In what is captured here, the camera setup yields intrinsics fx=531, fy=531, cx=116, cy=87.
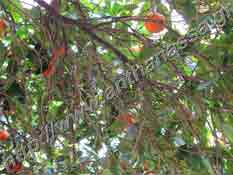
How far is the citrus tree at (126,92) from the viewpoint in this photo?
0.97 m

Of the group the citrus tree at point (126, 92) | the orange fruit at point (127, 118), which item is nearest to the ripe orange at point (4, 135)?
the citrus tree at point (126, 92)

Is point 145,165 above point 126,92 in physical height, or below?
below

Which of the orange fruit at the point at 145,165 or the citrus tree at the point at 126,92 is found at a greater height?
the citrus tree at the point at 126,92

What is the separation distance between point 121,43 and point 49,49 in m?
0.15

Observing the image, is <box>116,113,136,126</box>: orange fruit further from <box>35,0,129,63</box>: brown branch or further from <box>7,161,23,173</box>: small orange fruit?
<box>7,161,23,173</box>: small orange fruit

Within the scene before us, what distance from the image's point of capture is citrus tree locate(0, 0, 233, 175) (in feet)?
3.19

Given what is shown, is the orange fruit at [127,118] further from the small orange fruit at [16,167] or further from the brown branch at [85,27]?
the small orange fruit at [16,167]

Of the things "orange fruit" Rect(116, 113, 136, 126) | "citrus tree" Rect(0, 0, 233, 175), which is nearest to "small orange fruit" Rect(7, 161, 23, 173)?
"citrus tree" Rect(0, 0, 233, 175)

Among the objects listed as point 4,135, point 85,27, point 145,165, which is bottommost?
point 145,165

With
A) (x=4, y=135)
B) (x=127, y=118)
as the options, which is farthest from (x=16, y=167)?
(x=127, y=118)

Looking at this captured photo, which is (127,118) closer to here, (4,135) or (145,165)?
(145,165)

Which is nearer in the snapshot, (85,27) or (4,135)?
(85,27)

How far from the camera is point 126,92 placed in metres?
1.05

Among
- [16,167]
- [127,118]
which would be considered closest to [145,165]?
[127,118]
